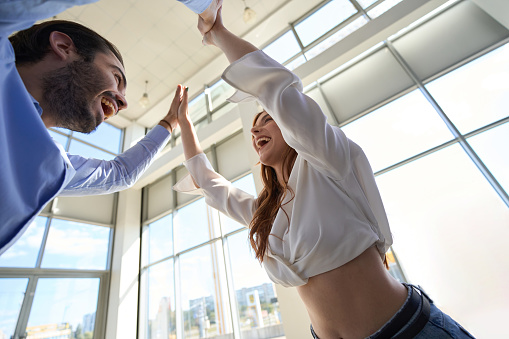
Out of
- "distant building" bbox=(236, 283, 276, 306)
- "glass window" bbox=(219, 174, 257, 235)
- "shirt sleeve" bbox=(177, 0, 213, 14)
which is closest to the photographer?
"shirt sleeve" bbox=(177, 0, 213, 14)

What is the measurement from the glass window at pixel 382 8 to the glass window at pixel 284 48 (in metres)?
1.48

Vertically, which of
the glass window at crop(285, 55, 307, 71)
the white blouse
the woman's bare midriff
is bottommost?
the woman's bare midriff

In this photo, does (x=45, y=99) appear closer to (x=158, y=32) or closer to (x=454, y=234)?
(x=454, y=234)

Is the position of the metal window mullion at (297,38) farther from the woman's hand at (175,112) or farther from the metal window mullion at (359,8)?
the woman's hand at (175,112)

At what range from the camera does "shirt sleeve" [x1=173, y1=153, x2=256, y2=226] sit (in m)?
0.99

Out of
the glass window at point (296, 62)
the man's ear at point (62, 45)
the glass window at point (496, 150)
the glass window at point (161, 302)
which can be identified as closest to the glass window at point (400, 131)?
the glass window at point (496, 150)

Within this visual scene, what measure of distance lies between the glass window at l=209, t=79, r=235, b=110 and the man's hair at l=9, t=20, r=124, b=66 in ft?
18.1

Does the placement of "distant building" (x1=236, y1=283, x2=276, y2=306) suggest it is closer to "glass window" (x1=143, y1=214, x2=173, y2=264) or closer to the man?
"glass window" (x1=143, y1=214, x2=173, y2=264)

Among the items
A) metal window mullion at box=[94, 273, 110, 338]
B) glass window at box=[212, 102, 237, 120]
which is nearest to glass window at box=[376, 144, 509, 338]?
glass window at box=[212, 102, 237, 120]

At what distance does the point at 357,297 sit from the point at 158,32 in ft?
20.4

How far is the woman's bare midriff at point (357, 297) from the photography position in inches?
22.6

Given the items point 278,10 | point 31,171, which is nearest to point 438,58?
point 278,10

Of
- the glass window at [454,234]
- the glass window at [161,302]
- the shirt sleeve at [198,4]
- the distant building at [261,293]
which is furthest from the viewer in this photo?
the glass window at [161,302]

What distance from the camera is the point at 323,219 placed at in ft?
2.03
